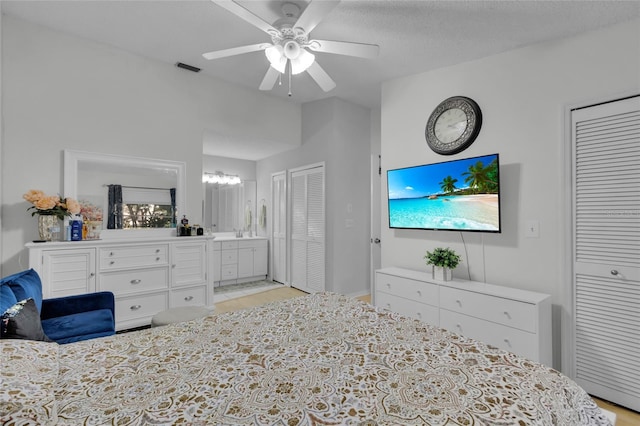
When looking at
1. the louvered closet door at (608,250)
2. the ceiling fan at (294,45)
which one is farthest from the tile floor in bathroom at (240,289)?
the louvered closet door at (608,250)

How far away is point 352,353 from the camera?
4.31 ft

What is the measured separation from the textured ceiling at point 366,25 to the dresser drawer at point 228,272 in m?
3.13

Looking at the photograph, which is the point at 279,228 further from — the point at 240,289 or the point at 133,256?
the point at 133,256

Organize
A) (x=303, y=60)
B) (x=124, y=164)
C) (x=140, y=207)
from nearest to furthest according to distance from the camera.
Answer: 1. (x=303, y=60)
2. (x=124, y=164)
3. (x=140, y=207)

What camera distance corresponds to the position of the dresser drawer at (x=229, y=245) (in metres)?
5.05

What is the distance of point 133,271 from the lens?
3145 mm

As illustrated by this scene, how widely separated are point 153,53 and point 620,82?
4.16 metres

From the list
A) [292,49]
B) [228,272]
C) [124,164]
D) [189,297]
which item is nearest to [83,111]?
[124,164]

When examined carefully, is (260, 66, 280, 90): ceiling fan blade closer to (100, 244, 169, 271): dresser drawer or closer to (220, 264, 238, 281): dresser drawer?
(100, 244, 169, 271): dresser drawer

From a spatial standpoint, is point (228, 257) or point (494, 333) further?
point (228, 257)

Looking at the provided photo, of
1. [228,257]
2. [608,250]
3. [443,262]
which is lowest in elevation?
[228,257]

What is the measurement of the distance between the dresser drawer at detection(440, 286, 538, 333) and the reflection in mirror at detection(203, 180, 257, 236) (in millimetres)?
4191

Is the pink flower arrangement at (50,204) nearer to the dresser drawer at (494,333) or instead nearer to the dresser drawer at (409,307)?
the dresser drawer at (409,307)

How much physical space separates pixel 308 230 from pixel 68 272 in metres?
2.91
